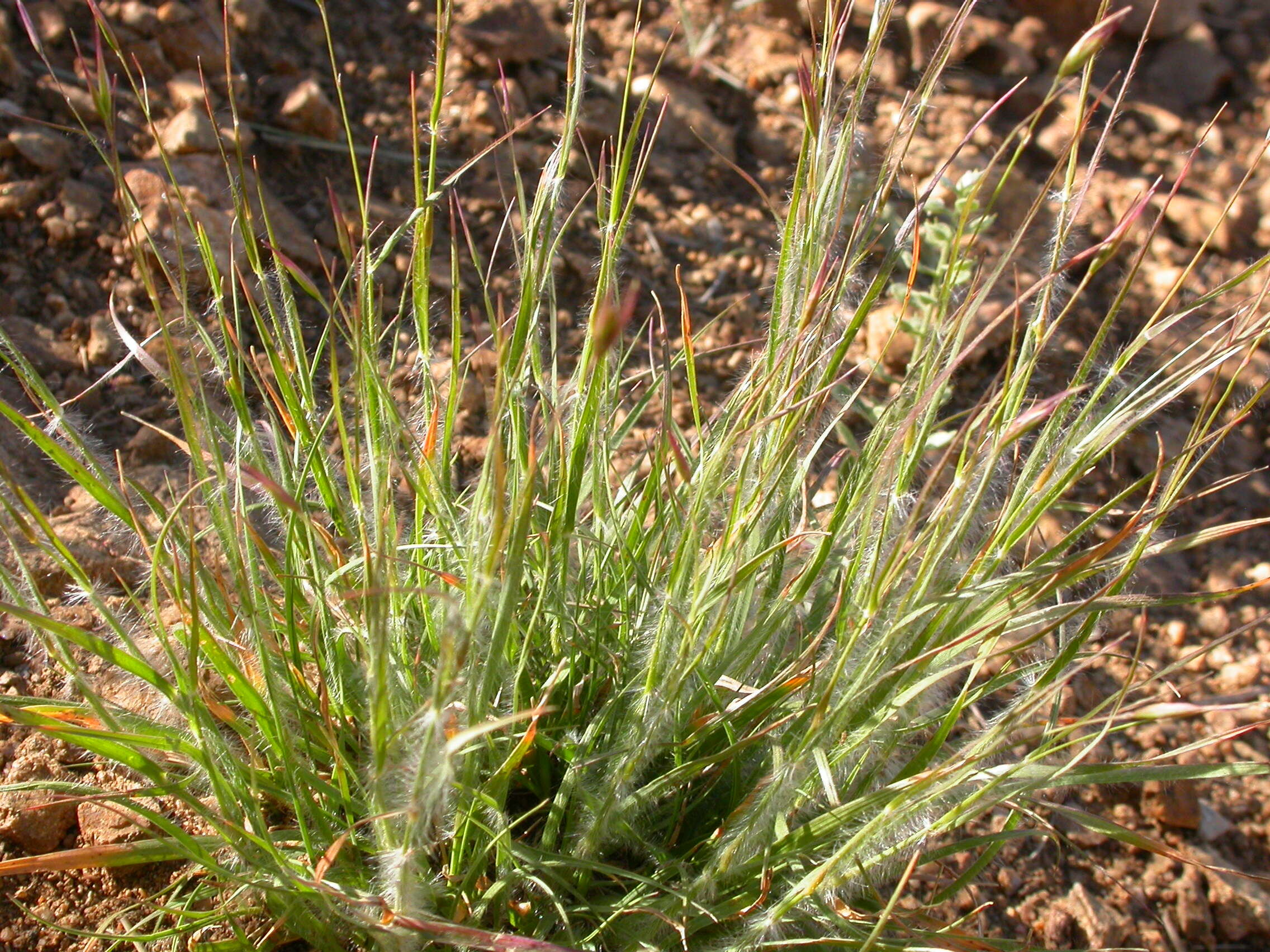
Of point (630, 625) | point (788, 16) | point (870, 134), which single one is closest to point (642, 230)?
point (870, 134)

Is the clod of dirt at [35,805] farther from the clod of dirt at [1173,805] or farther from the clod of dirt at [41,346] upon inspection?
the clod of dirt at [1173,805]

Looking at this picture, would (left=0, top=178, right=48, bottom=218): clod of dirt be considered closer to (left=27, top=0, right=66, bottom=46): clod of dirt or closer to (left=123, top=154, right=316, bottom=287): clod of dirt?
(left=123, top=154, right=316, bottom=287): clod of dirt

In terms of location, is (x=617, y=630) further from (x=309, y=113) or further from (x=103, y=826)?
(x=309, y=113)

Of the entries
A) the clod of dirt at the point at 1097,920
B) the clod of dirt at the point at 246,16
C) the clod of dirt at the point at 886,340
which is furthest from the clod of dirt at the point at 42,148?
the clod of dirt at the point at 1097,920

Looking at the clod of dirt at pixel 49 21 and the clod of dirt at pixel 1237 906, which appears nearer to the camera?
the clod of dirt at pixel 1237 906

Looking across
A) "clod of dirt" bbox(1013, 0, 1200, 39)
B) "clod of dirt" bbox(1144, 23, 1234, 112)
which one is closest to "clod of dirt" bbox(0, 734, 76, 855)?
"clod of dirt" bbox(1013, 0, 1200, 39)
